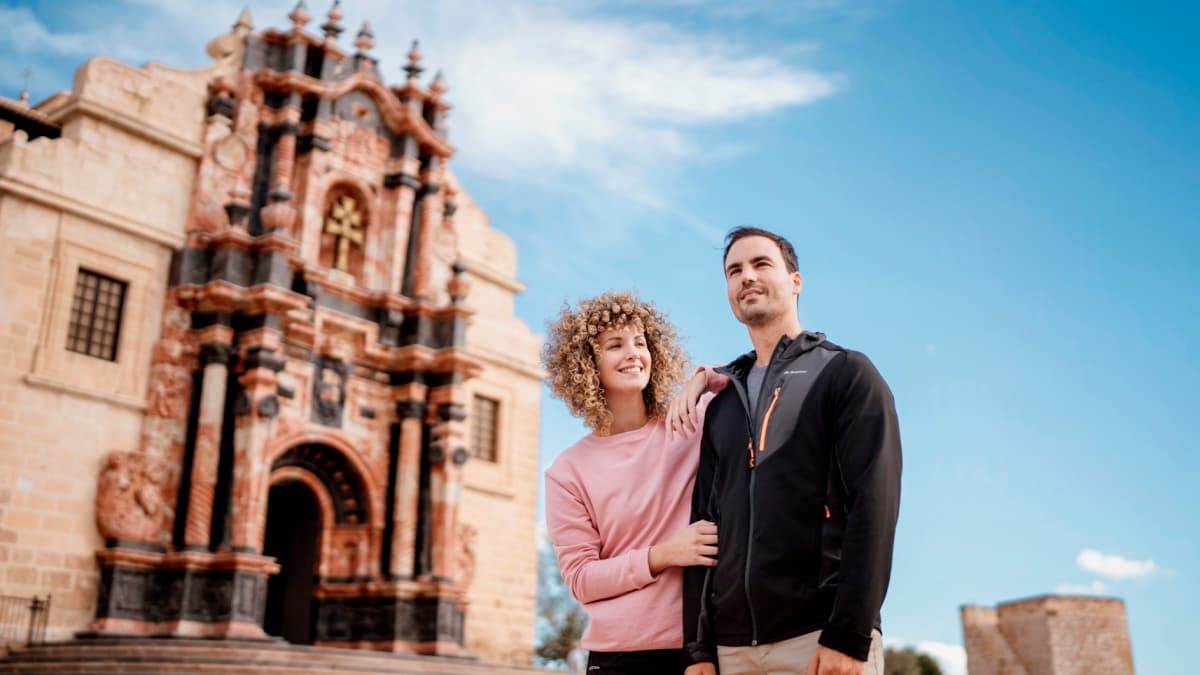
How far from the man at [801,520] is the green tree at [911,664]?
3567 centimetres

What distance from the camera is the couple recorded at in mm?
2963

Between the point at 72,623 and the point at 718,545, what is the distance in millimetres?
14247

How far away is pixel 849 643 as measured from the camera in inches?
110

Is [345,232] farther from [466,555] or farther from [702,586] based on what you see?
[702,586]

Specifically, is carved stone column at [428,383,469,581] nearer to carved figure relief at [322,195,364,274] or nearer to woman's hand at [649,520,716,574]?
carved figure relief at [322,195,364,274]

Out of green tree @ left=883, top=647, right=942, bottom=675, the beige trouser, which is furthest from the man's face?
green tree @ left=883, top=647, right=942, bottom=675

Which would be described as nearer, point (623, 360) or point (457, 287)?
point (623, 360)

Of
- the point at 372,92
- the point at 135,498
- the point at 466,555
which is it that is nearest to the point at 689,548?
the point at 135,498

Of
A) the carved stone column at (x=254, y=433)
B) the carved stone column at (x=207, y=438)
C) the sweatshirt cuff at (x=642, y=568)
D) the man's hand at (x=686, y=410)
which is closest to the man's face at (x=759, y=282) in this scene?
the man's hand at (x=686, y=410)

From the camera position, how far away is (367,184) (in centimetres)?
2003

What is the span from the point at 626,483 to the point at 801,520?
0.81 metres

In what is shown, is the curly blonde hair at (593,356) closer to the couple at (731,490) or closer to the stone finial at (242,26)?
the couple at (731,490)

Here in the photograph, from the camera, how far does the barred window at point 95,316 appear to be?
15.8 meters

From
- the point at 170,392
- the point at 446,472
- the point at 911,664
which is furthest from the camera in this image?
the point at 911,664
